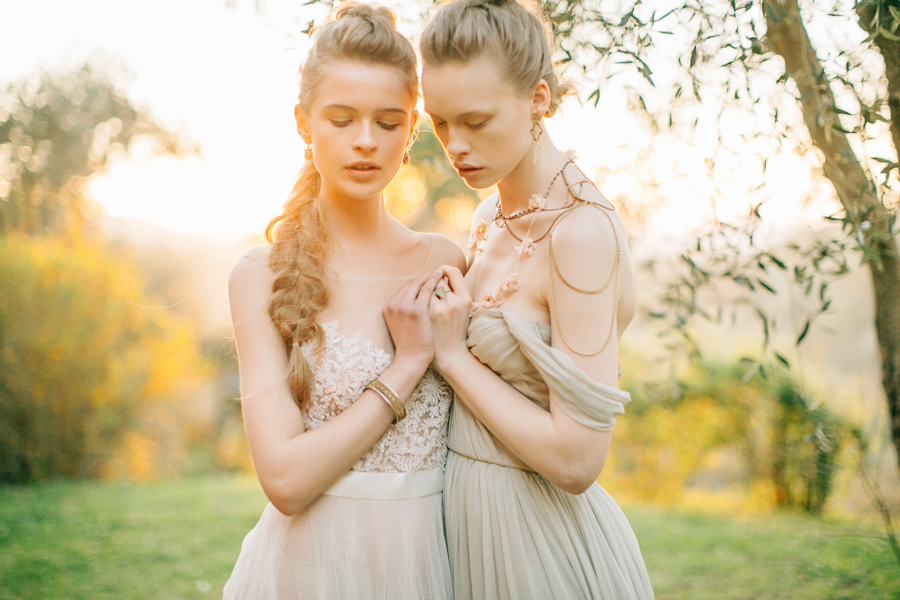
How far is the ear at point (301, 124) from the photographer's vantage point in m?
1.85

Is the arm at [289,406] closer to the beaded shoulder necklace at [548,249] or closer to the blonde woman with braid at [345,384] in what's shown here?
the blonde woman with braid at [345,384]

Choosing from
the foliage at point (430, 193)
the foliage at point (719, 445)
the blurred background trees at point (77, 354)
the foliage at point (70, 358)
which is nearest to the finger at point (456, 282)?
the foliage at point (430, 193)

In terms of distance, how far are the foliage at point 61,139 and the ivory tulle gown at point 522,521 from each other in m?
9.42

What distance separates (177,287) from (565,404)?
51.2 feet

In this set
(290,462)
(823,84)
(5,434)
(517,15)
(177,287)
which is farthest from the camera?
(177,287)

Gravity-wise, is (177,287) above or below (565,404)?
above

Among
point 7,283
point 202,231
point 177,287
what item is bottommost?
point 7,283

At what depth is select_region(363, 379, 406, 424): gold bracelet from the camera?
5.41 feet

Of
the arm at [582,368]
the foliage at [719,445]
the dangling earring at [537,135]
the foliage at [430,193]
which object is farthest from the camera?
the foliage at [719,445]

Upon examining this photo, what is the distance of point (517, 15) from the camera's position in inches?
66.1

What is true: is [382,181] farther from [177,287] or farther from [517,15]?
[177,287]

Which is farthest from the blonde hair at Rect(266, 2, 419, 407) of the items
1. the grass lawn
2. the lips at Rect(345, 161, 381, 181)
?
the grass lawn

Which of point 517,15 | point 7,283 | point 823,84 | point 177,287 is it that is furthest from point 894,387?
point 177,287

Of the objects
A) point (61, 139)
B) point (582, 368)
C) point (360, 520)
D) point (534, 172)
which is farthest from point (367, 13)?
point (61, 139)
